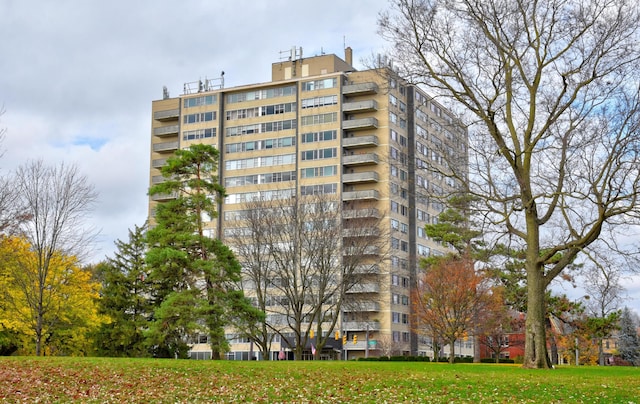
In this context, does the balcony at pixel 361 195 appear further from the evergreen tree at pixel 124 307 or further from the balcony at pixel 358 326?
the evergreen tree at pixel 124 307

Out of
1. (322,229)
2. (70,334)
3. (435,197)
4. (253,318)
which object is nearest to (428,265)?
(322,229)

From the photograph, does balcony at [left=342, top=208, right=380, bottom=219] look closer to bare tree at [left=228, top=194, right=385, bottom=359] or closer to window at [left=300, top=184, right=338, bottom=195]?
bare tree at [left=228, top=194, right=385, bottom=359]

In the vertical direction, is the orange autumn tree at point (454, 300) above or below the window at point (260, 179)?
below

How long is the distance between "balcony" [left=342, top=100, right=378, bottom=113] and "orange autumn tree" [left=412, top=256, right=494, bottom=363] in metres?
48.2

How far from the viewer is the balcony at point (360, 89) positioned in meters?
106

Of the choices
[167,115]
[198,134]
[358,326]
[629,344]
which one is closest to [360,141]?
[358,326]

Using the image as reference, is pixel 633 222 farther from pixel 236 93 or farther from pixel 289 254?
pixel 236 93

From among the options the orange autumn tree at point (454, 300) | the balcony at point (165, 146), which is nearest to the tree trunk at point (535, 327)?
the orange autumn tree at point (454, 300)

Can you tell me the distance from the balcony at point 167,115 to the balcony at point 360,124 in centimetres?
2969

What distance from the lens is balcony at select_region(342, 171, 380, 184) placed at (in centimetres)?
10375

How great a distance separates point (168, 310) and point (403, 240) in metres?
67.5

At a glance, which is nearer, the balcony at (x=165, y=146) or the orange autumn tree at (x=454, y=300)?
the orange autumn tree at (x=454, y=300)

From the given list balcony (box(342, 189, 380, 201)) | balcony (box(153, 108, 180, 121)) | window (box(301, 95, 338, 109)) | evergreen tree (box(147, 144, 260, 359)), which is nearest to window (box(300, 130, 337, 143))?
window (box(301, 95, 338, 109))

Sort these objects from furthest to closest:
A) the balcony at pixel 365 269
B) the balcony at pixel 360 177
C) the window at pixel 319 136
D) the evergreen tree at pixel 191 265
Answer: the window at pixel 319 136 < the balcony at pixel 360 177 < the balcony at pixel 365 269 < the evergreen tree at pixel 191 265
